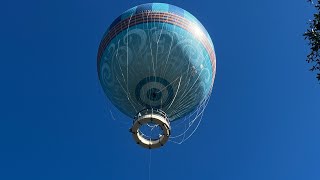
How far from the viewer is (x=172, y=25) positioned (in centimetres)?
2170

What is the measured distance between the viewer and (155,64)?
2109 centimetres

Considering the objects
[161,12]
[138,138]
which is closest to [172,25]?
[161,12]

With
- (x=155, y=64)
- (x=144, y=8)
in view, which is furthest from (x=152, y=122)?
(x=144, y=8)

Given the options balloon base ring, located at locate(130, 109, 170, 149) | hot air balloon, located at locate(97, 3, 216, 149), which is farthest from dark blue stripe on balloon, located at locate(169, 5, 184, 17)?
balloon base ring, located at locate(130, 109, 170, 149)

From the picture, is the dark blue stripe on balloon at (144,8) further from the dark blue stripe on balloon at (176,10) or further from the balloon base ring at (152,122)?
the balloon base ring at (152,122)

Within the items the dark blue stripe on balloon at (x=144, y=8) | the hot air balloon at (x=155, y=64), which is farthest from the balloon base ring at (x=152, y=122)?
the dark blue stripe on balloon at (x=144, y=8)

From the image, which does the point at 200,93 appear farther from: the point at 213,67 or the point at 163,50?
the point at 163,50

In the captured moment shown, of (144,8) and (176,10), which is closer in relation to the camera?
(144,8)

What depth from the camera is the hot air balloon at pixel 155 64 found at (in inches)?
834

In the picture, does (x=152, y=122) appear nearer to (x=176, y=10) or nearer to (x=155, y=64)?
(x=155, y=64)

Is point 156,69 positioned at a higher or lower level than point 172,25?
lower

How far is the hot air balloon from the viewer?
21.2m

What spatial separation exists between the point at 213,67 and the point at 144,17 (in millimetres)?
4416

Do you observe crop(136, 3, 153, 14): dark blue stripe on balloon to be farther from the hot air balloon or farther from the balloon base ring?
the balloon base ring
